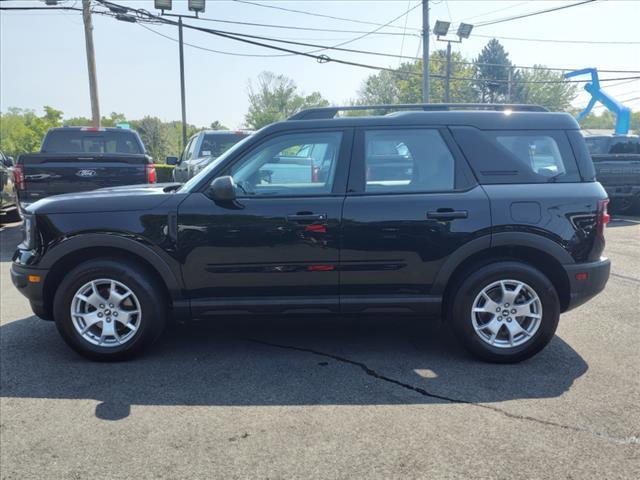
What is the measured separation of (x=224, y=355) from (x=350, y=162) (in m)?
1.82

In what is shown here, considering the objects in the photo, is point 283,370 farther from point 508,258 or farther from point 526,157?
point 526,157

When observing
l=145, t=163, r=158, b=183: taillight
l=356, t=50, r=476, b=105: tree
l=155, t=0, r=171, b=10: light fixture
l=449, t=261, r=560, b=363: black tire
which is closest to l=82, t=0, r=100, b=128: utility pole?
l=155, t=0, r=171, b=10: light fixture

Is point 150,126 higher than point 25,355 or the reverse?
higher

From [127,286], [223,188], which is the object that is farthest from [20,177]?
[223,188]

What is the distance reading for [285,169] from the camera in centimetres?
404

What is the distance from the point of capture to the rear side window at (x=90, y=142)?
9.88 m

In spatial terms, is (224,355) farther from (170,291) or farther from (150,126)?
(150,126)

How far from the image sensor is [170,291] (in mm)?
3977

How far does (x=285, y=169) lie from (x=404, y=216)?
0.98 meters

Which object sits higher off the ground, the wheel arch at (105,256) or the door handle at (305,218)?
the door handle at (305,218)

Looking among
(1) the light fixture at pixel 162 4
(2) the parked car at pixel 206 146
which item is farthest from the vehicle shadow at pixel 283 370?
(1) the light fixture at pixel 162 4

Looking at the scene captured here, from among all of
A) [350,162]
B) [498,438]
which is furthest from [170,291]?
[498,438]

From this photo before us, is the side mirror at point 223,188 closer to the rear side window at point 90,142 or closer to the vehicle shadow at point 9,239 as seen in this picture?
the vehicle shadow at point 9,239

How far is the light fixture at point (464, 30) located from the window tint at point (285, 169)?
24432mm
